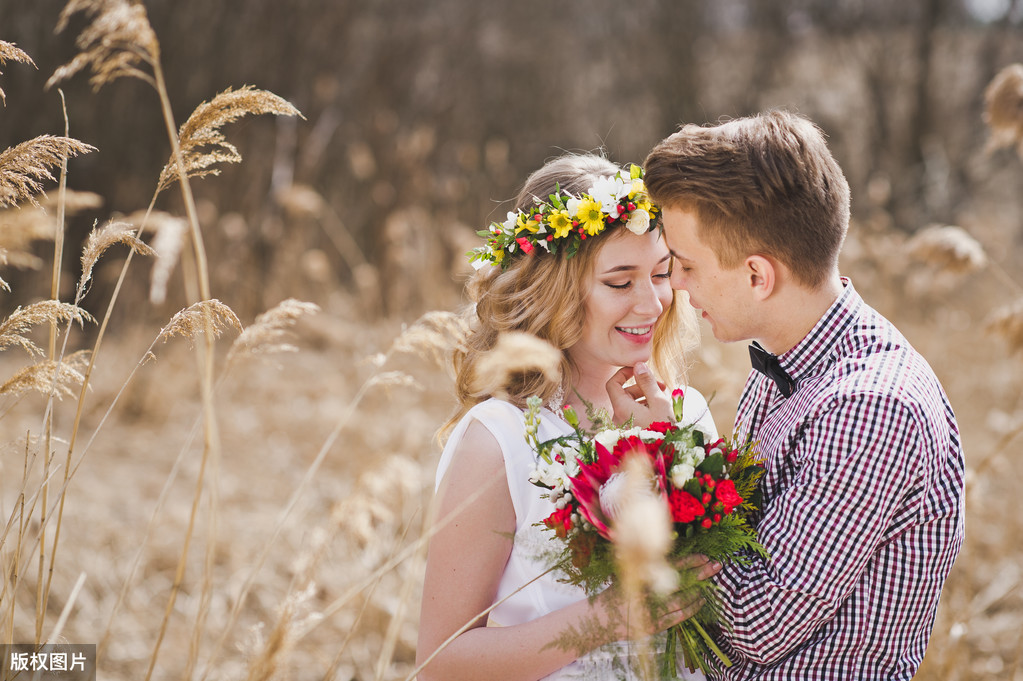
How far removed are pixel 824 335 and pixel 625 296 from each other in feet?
1.98

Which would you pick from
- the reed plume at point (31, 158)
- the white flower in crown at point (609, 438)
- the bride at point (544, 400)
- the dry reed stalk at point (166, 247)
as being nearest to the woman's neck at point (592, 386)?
the bride at point (544, 400)

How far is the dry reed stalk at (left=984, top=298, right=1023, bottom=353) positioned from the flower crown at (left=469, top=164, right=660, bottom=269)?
1459mm

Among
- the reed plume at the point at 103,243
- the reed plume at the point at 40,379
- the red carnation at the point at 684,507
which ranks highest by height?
the reed plume at the point at 103,243

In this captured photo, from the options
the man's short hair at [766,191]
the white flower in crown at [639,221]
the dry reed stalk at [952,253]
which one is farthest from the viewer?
the dry reed stalk at [952,253]

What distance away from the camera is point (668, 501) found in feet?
5.93

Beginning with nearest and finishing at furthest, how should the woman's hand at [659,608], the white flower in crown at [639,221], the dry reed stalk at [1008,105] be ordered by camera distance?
1. the woman's hand at [659,608]
2. the white flower in crown at [639,221]
3. the dry reed stalk at [1008,105]

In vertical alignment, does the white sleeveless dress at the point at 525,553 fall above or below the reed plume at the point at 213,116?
below

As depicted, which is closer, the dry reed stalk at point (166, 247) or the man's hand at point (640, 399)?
the dry reed stalk at point (166, 247)

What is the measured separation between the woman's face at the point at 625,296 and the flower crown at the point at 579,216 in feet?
0.19

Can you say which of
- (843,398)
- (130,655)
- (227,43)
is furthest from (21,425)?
(843,398)

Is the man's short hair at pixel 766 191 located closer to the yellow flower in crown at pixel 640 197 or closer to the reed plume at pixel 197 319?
the yellow flower in crown at pixel 640 197

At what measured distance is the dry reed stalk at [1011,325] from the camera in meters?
2.94

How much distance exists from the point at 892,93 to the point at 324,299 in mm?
7606

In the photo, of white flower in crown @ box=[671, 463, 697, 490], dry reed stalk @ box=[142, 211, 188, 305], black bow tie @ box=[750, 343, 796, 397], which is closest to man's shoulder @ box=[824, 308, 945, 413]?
black bow tie @ box=[750, 343, 796, 397]
